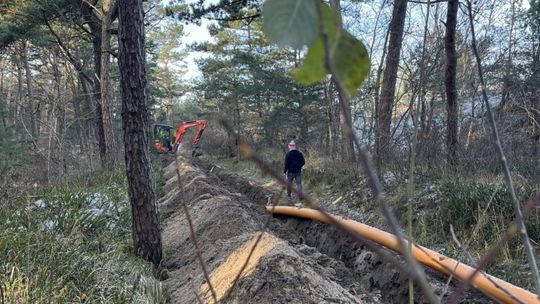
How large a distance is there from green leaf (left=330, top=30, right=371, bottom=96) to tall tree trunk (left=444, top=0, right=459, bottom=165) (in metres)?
8.29

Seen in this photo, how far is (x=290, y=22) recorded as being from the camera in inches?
13.9

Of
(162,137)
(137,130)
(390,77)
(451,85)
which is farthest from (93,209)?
(162,137)

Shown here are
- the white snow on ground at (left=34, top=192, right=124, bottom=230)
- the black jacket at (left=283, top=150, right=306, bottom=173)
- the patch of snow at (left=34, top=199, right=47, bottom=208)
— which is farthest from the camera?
the black jacket at (left=283, top=150, right=306, bottom=173)

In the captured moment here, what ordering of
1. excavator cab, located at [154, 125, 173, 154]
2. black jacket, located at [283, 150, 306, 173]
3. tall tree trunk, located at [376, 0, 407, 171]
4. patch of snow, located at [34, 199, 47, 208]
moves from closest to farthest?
patch of snow, located at [34, 199, 47, 208] → tall tree trunk, located at [376, 0, 407, 171] → black jacket, located at [283, 150, 306, 173] → excavator cab, located at [154, 125, 173, 154]

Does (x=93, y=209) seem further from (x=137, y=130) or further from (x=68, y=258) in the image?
(x=68, y=258)

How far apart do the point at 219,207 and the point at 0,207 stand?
3.02m

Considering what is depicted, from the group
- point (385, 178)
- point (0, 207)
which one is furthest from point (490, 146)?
point (0, 207)

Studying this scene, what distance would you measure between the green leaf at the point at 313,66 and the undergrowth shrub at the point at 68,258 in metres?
3.50

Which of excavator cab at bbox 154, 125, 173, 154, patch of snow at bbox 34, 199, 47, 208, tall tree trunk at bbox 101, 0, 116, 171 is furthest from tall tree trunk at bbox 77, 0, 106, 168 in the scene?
excavator cab at bbox 154, 125, 173, 154

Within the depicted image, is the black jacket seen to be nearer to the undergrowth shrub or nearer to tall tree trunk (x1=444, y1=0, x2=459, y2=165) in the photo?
tall tree trunk (x1=444, y1=0, x2=459, y2=165)

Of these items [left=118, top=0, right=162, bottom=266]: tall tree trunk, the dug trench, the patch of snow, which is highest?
[left=118, top=0, right=162, bottom=266]: tall tree trunk

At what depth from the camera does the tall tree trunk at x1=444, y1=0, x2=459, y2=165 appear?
8389mm

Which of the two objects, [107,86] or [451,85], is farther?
[107,86]

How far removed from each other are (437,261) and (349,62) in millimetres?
393
